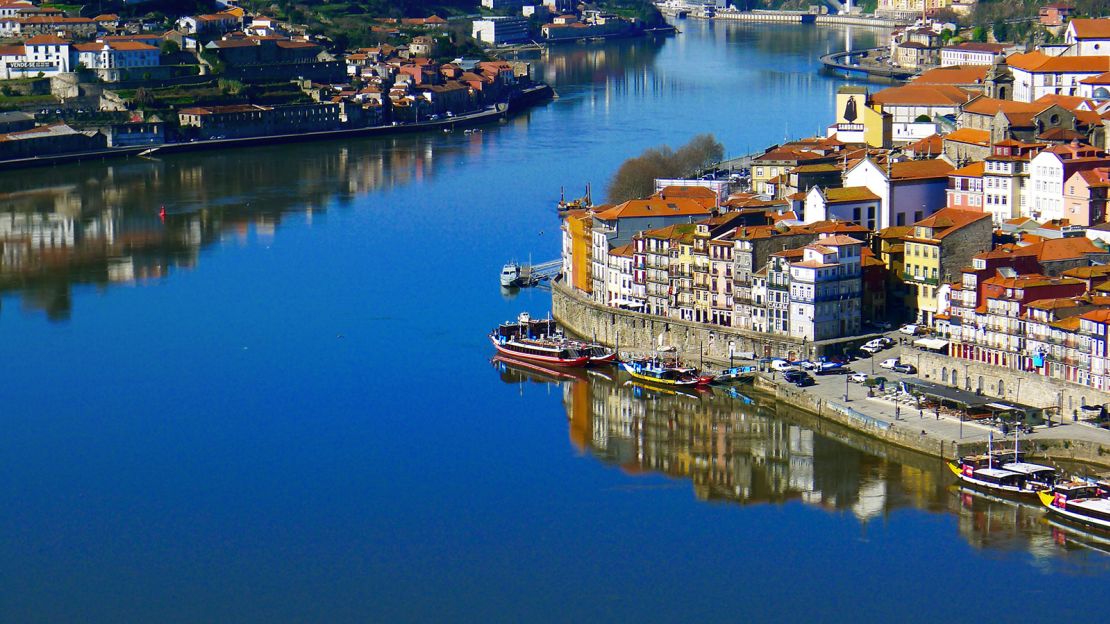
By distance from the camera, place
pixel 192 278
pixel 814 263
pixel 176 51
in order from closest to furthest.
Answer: pixel 814 263
pixel 192 278
pixel 176 51

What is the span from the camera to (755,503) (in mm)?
16812

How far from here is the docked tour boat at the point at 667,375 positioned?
65.7 ft

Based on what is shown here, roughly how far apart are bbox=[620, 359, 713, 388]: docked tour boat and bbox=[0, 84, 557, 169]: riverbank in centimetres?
2110

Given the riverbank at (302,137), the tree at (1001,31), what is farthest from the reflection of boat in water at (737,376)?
the tree at (1001,31)

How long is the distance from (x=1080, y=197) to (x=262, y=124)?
23.6 metres

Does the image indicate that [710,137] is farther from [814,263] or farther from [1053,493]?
[1053,493]

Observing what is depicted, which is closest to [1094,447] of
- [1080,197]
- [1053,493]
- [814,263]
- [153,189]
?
[1053,493]

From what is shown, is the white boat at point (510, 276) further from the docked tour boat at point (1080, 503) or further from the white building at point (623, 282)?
the docked tour boat at point (1080, 503)

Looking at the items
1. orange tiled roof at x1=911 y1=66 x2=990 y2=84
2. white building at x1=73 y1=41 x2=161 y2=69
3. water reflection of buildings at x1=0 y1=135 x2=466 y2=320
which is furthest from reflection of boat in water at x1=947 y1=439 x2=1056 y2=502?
white building at x1=73 y1=41 x2=161 y2=69

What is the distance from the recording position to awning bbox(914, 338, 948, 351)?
1959 centimetres

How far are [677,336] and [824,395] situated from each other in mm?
2563

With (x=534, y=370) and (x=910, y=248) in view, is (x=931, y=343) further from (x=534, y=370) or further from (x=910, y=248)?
(x=534, y=370)

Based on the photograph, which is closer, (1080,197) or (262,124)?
(1080,197)

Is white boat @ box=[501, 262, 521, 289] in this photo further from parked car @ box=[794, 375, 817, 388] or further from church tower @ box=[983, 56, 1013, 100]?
church tower @ box=[983, 56, 1013, 100]
